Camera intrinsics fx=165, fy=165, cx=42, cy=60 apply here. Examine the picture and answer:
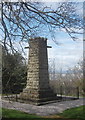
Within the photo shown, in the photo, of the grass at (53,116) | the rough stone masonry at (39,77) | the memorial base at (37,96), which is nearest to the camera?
the grass at (53,116)

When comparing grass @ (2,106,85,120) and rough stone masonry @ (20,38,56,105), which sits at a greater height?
rough stone masonry @ (20,38,56,105)

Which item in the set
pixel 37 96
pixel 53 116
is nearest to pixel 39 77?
pixel 37 96

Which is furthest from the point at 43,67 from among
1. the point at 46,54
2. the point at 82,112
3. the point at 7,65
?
the point at 7,65

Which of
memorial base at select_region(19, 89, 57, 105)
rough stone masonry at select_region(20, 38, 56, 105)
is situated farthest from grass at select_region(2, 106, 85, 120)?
rough stone masonry at select_region(20, 38, 56, 105)

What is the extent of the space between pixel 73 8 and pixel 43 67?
5464 millimetres

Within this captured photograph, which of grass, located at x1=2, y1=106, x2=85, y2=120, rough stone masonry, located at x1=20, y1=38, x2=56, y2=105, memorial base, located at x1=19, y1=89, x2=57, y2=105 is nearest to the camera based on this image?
grass, located at x1=2, y1=106, x2=85, y2=120

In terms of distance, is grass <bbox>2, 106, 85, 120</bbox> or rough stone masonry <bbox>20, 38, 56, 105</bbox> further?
rough stone masonry <bbox>20, 38, 56, 105</bbox>

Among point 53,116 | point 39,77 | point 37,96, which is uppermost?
point 39,77

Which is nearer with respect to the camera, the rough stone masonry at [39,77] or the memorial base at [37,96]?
the memorial base at [37,96]

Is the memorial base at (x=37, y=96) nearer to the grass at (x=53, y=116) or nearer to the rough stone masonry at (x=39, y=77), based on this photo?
the rough stone masonry at (x=39, y=77)

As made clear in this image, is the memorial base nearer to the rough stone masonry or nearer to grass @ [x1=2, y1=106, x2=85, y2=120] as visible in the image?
the rough stone masonry

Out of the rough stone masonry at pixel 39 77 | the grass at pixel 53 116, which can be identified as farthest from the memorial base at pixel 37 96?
the grass at pixel 53 116

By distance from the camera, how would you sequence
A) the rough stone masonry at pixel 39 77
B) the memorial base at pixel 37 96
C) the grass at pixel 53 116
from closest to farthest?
the grass at pixel 53 116 < the memorial base at pixel 37 96 < the rough stone masonry at pixel 39 77

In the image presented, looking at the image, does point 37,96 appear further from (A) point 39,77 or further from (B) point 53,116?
(B) point 53,116
